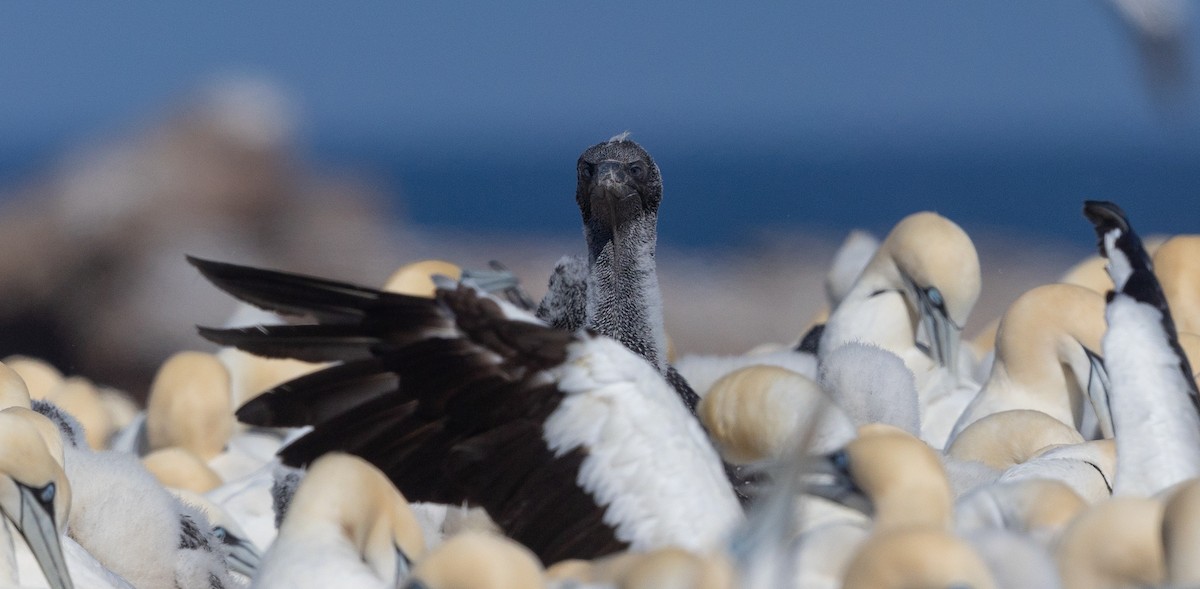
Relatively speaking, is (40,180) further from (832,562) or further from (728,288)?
(832,562)

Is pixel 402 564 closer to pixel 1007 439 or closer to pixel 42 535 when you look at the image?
pixel 42 535

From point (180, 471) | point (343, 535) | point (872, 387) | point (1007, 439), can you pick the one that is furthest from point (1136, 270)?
point (180, 471)

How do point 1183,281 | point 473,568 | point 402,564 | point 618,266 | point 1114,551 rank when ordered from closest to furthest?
point 473,568 → point 1114,551 → point 402,564 → point 618,266 → point 1183,281

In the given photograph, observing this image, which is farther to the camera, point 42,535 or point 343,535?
point 42,535

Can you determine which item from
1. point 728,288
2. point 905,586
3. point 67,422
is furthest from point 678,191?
point 905,586

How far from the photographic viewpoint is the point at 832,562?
294 centimetres

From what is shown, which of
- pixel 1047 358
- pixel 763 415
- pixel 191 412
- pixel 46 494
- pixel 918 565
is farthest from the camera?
pixel 191 412

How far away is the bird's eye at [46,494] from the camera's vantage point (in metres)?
3.38

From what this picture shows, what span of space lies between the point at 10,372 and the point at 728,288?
780 centimetres

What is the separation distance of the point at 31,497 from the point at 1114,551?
79.0 inches

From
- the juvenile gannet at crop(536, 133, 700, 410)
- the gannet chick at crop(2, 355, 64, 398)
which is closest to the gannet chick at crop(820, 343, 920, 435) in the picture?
the juvenile gannet at crop(536, 133, 700, 410)

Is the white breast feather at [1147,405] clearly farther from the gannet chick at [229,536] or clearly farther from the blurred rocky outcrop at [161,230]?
the blurred rocky outcrop at [161,230]

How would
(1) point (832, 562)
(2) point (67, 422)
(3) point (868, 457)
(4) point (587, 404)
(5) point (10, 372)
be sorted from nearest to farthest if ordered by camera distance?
1. (1) point (832, 562)
2. (3) point (868, 457)
3. (4) point (587, 404)
4. (5) point (10, 372)
5. (2) point (67, 422)

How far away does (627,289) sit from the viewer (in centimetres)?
480
